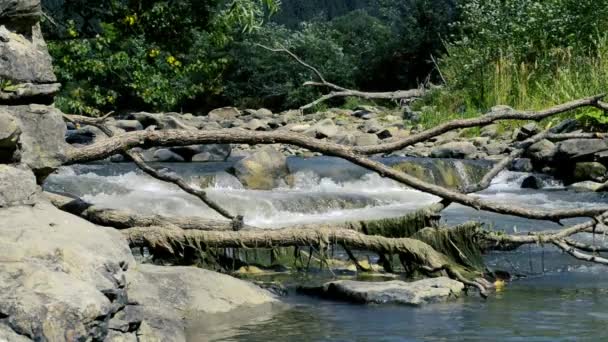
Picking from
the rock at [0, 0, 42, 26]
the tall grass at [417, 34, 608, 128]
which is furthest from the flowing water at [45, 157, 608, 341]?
the tall grass at [417, 34, 608, 128]

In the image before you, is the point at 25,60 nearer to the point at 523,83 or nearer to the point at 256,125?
the point at 523,83

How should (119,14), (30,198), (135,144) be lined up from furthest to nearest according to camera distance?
(119,14)
(135,144)
(30,198)

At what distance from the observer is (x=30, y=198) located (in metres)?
4.94

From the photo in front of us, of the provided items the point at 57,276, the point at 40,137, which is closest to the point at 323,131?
the point at 40,137

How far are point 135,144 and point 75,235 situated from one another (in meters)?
1.90

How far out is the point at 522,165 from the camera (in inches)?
585

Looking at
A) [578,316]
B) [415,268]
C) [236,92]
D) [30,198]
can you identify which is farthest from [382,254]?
[236,92]

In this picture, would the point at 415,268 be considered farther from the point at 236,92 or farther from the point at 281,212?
the point at 236,92

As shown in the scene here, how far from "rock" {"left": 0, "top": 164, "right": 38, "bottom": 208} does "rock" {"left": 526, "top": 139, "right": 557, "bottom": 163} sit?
1060 cm

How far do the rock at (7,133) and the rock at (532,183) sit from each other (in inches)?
393

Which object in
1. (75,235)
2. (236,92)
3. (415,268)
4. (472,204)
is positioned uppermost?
(75,235)

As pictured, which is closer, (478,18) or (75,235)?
(75,235)

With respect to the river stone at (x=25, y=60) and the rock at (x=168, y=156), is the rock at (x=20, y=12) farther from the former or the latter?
the rock at (x=168, y=156)

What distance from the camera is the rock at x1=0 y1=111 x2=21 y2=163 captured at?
473 centimetres
